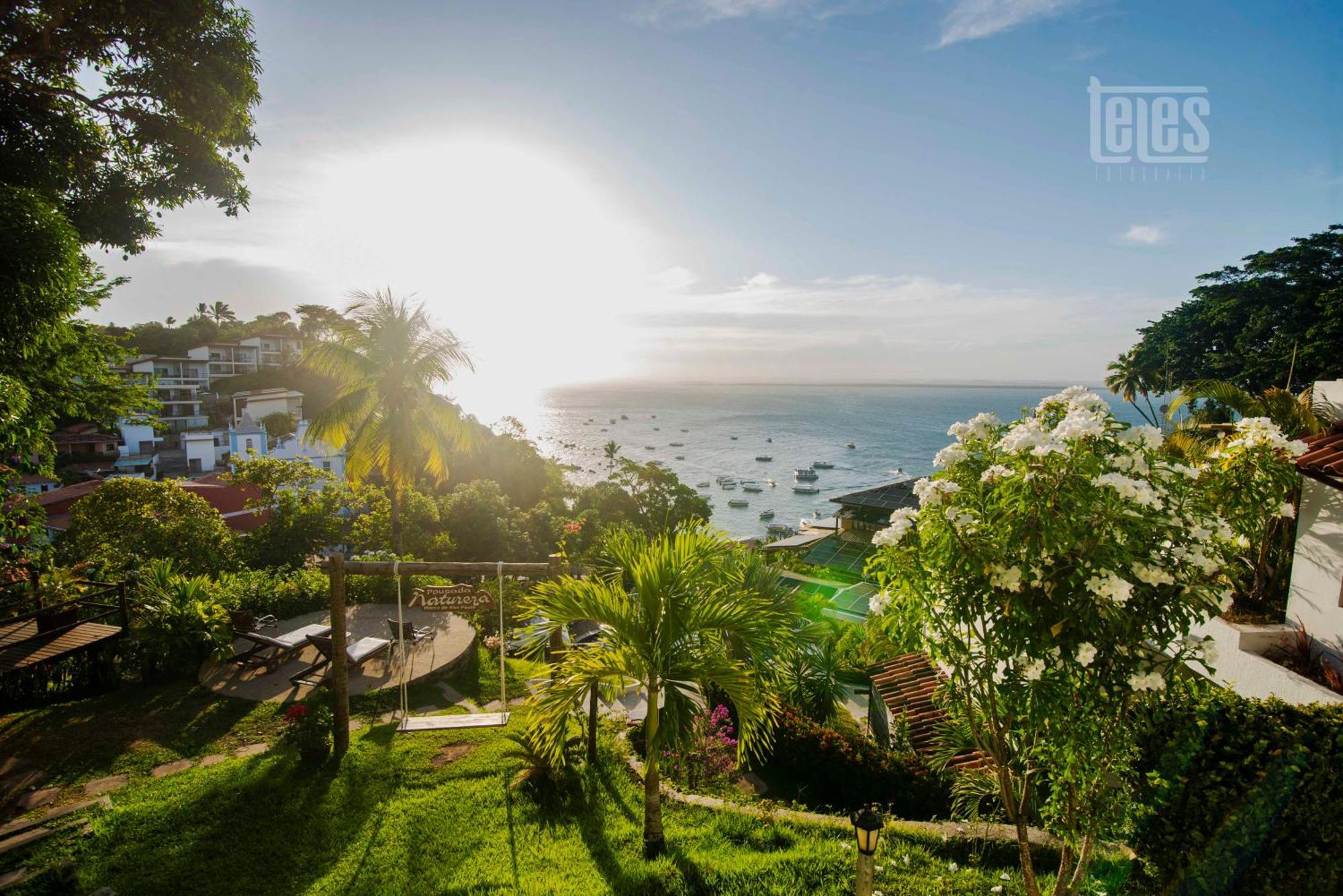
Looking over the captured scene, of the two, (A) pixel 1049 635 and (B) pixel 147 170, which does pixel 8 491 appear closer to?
(B) pixel 147 170

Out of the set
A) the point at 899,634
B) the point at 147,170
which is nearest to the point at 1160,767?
the point at 899,634

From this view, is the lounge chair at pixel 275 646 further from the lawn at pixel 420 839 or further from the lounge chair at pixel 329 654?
the lawn at pixel 420 839

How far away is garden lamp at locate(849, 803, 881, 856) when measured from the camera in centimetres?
392

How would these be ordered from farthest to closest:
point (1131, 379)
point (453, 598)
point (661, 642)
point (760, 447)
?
point (760, 447), point (1131, 379), point (453, 598), point (661, 642)

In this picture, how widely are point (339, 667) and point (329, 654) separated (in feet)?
7.27

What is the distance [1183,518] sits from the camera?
3.04 metres

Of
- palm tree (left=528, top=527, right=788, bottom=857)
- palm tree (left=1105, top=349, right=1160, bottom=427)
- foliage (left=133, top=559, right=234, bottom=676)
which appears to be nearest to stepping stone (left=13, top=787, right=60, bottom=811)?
foliage (left=133, top=559, right=234, bottom=676)

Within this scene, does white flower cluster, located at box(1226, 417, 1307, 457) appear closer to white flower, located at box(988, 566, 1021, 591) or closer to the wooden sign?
white flower, located at box(988, 566, 1021, 591)

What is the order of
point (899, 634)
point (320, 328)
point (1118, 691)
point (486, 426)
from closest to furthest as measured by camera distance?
point (1118, 691) < point (899, 634) < point (486, 426) < point (320, 328)

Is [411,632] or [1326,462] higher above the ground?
[1326,462]

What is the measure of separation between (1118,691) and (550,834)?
498 centimetres

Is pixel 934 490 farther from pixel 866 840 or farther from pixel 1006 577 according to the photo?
pixel 866 840

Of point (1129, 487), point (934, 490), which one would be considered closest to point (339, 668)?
point (934, 490)

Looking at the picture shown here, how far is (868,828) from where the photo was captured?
3916 mm
